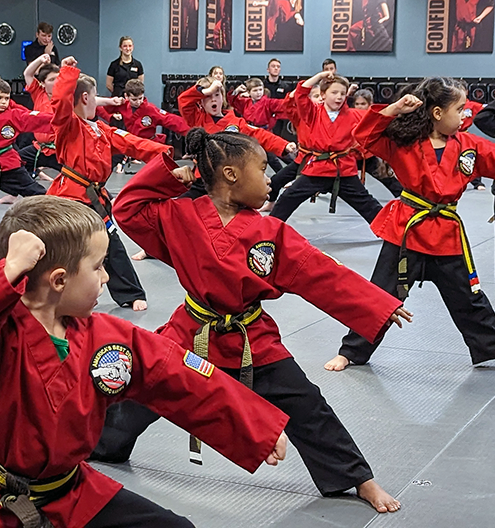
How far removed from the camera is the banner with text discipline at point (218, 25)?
604 inches

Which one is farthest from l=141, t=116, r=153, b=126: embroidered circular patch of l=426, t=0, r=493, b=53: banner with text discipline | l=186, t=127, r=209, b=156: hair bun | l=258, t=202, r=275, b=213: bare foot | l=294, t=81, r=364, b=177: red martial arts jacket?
l=186, t=127, r=209, b=156: hair bun

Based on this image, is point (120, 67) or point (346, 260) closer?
point (346, 260)

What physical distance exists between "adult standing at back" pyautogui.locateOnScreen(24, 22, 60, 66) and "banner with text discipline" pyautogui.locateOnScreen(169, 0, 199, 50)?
2.43m

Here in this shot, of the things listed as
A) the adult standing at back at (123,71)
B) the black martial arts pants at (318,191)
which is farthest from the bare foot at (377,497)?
the adult standing at back at (123,71)

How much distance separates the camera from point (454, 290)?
12.9 feet

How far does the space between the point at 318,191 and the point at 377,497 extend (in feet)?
15.4

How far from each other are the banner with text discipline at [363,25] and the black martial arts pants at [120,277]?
421 inches

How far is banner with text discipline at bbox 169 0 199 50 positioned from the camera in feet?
50.4

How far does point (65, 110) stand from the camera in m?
4.64

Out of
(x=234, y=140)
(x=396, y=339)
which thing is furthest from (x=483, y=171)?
(x=234, y=140)

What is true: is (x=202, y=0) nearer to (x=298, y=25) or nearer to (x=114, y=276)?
(x=298, y=25)

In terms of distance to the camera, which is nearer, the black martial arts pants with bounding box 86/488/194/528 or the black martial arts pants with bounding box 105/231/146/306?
the black martial arts pants with bounding box 86/488/194/528

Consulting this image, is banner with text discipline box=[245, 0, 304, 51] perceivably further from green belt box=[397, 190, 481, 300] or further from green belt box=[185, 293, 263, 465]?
green belt box=[185, 293, 263, 465]

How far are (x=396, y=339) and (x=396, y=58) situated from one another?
36.4 feet
